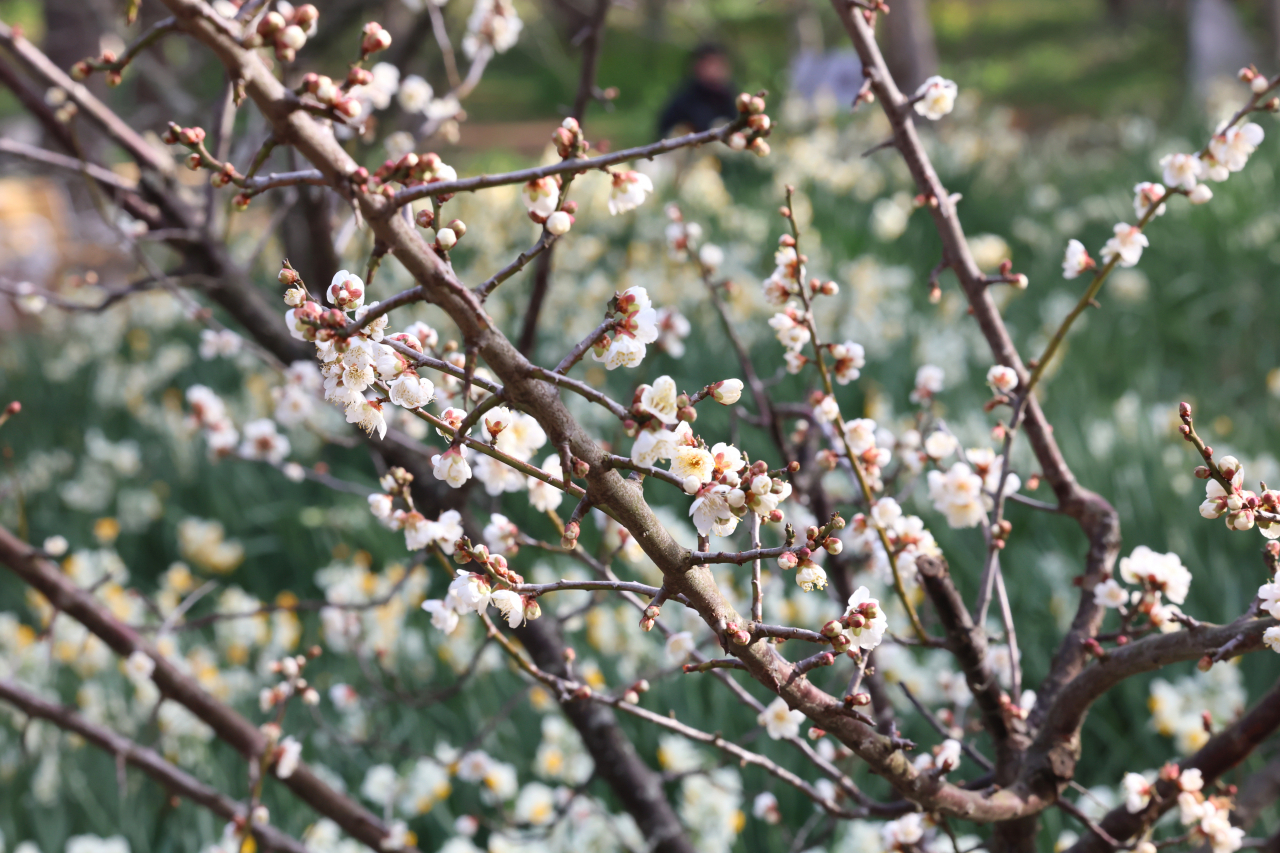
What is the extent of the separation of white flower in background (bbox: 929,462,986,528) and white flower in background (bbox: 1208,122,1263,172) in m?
0.41

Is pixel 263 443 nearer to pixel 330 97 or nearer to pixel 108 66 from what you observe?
pixel 108 66

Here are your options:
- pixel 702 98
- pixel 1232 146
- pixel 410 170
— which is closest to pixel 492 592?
pixel 410 170

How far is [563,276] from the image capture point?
175 inches

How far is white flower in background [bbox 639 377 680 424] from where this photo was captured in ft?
2.41

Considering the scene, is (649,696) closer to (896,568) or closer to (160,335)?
(896,568)

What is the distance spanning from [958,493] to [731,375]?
8.05 feet

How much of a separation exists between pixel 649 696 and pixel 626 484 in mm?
1578

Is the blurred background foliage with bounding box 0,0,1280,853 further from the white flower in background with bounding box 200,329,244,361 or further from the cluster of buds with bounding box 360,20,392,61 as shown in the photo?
the cluster of buds with bounding box 360,20,392,61

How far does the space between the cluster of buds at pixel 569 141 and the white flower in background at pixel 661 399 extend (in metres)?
0.18

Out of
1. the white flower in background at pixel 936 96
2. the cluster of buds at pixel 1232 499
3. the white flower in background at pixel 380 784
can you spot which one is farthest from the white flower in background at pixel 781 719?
the white flower in background at pixel 380 784

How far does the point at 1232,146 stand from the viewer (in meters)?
1.11

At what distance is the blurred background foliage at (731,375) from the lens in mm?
2273

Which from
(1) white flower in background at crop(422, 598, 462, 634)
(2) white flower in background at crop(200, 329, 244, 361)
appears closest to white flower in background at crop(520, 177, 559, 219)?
(1) white flower in background at crop(422, 598, 462, 634)

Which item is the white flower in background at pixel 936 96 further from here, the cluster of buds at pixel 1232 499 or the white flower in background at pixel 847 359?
the cluster of buds at pixel 1232 499
